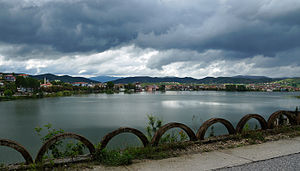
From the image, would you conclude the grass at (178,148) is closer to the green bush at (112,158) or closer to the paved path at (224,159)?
the green bush at (112,158)

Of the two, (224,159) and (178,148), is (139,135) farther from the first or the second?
(224,159)

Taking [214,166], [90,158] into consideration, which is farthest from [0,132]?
[214,166]

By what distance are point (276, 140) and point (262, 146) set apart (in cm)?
73

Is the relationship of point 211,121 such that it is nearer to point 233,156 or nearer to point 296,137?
point 233,156

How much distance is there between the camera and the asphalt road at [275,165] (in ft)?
10.2

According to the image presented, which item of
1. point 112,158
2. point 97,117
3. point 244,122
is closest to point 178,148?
point 112,158

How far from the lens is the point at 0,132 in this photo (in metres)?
21.8

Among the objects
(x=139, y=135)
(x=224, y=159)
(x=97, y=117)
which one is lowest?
(x=97, y=117)

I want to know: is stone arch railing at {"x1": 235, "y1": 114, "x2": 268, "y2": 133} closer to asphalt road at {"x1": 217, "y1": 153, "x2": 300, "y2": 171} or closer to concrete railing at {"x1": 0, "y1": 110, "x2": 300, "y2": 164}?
concrete railing at {"x1": 0, "y1": 110, "x2": 300, "y2": 164}

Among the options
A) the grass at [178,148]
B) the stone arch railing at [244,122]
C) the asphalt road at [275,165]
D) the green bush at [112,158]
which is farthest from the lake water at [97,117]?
the green bush at [112,158]

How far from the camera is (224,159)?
3561 mm

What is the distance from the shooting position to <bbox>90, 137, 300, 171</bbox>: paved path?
323 cm

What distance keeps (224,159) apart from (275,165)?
71 centimetres

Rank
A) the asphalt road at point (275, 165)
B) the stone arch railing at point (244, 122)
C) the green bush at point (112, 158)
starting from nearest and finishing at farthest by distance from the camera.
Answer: the asphalt road at point (275, 165), the green bush at point (112, 158), the stone arch railing at point (244, 122)
